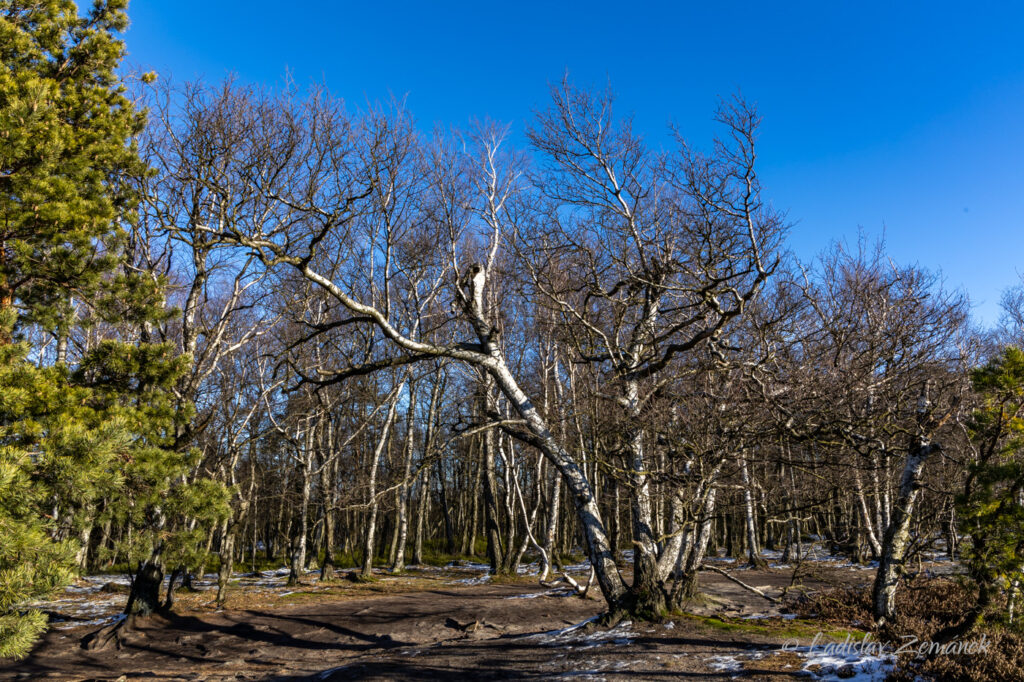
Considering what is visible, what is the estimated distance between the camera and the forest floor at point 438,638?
6.22 metres

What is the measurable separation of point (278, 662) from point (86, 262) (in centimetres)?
644

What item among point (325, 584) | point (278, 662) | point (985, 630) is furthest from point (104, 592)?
point (985, 630)

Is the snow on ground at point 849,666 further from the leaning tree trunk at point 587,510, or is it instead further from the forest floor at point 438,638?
the leaning tree trunk at point 587,510

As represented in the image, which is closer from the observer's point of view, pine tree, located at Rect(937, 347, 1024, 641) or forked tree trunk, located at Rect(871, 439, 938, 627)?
pine tree, located at Rect(937, 347, 1024, 641)

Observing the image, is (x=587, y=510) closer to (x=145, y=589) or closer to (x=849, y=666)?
(x=849, y=666)

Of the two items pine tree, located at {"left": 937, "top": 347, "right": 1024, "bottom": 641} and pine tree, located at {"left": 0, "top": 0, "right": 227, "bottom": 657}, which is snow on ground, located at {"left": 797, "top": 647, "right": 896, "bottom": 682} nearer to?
pine tree, located at {"left": 937, "top": 347, "right": 1024, "bottom": 641}

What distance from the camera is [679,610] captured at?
27.5 ft

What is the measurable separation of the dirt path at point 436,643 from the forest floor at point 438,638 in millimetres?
26

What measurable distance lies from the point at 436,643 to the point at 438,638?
34.1 inches

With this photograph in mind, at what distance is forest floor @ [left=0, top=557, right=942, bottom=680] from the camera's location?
622 cm

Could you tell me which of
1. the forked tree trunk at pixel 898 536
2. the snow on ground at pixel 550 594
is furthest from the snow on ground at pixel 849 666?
the snow on ground at pixel 550 594

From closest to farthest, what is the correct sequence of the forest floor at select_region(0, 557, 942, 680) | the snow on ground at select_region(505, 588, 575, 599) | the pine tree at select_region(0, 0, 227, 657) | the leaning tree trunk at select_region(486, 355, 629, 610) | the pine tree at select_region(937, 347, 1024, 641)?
1. the pine tree at select_region(937, 347, 1024, 641)
2. the pine tree at select_region(0, 0, 227, 657)
3. the forest floor at select_region(0, 557, 942, 680)
4. the leaning tree trunk at select_region(486, 355, 629, 610)
5. the snow on ground at select_region(505, 588, 575, 599)

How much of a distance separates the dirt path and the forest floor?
0.03 meters

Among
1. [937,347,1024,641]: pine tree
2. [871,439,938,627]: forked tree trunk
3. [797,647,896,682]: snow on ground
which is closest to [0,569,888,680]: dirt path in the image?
[797,647,896,682]: snow on ground
